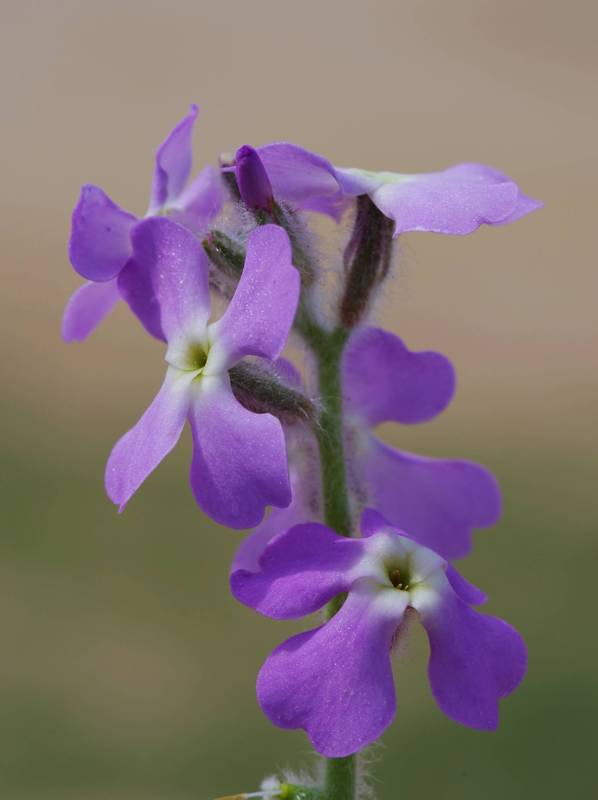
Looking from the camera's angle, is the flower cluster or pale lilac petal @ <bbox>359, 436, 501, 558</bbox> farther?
pale lilac petal @ <bbox>359, 436, 501, 558</bbox>

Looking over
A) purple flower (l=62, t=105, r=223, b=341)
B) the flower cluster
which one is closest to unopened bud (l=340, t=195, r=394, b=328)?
the flower cluster

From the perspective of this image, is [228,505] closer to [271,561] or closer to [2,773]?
[271,561]

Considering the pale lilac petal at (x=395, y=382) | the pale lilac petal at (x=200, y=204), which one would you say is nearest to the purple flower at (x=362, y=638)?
the pale lilac petal at (x=395, y=382)

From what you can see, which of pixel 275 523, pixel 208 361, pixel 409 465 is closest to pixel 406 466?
pixel 409 465

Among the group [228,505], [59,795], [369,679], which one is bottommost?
[59,795]

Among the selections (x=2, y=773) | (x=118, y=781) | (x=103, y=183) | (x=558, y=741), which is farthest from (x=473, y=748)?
(x=103, y=183)

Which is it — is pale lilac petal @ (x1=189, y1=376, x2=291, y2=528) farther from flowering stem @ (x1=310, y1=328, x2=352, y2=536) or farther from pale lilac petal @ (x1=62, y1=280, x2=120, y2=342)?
pale lilac petal @ (x1=62, y1=280, x2=120, y2=342)

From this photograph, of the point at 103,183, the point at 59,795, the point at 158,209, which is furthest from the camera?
the point at 103,183

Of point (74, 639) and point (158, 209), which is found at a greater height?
point (158, 209)
